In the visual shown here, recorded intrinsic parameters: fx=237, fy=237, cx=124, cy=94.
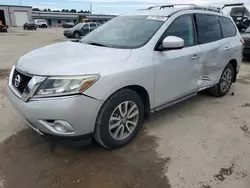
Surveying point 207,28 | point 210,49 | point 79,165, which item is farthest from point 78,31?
point 79,165

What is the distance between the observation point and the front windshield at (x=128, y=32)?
3162 millimetres

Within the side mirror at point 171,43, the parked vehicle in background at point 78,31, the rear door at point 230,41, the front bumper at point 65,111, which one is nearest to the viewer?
the front bumper at point 65,111

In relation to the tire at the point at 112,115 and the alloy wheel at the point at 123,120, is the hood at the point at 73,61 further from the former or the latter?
the alloy wheel at the point at 123,120

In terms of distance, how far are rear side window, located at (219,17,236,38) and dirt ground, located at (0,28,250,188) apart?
1.77 meters

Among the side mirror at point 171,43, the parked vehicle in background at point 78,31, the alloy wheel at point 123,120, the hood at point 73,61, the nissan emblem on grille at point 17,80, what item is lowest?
the parked vehicle in background at point 78,31

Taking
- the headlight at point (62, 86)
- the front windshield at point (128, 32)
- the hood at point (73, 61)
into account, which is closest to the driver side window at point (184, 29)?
the front windshield at point (128, 32)

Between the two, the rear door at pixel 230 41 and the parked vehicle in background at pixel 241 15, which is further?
the parked vehicle in background at pixel 241 15

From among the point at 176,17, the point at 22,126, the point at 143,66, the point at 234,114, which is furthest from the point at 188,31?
the point at 22,126

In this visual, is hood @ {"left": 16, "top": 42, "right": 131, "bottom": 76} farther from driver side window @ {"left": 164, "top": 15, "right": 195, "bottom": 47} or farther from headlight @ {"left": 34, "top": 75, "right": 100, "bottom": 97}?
driver side window @ {"left": 164, "top": 15, "right": 195, "bottom": 47}

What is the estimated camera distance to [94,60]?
2.65 metres

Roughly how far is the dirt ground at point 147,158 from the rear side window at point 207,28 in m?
1.36

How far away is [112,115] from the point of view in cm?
274

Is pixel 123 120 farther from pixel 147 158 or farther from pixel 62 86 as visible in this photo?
pixel 62 86

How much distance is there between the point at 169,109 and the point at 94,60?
2070mm
